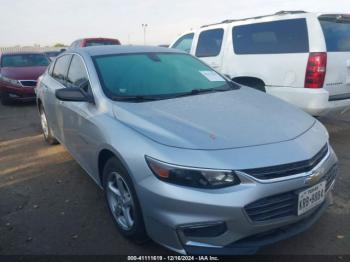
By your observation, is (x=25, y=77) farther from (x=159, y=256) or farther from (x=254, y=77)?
(x=159, y=256)

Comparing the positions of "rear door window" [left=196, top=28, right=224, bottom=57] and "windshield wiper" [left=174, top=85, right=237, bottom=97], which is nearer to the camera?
"windshield wiper" [left=174, top=85, right=237, bottom=97]

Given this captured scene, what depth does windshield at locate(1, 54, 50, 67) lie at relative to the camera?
1084 centimetres

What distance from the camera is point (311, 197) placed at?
2.52 meters

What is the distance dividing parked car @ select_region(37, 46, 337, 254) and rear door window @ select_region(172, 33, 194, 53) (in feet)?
14.5

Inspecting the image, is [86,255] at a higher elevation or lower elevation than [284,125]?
lower

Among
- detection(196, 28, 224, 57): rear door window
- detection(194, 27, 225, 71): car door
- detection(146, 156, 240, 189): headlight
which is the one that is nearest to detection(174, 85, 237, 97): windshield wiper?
detection(146, 156, 240, 189): headlight

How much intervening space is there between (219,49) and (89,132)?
4060 mm

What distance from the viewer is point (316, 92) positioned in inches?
194

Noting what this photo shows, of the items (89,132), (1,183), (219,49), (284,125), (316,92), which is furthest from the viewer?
(219,49)

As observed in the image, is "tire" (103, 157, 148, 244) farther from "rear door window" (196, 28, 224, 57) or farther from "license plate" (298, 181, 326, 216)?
"rear door window" (196, 28, 224, 57)

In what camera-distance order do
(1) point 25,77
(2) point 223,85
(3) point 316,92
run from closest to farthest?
(2) point 223,85
(3) point 316,92
(1) point 25,77

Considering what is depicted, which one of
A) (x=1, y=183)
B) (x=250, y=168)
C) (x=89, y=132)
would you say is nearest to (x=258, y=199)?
(x=250, y=168)

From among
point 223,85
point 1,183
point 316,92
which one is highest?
point 223,85

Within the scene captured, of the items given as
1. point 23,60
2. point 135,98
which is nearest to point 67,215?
point 135,98
